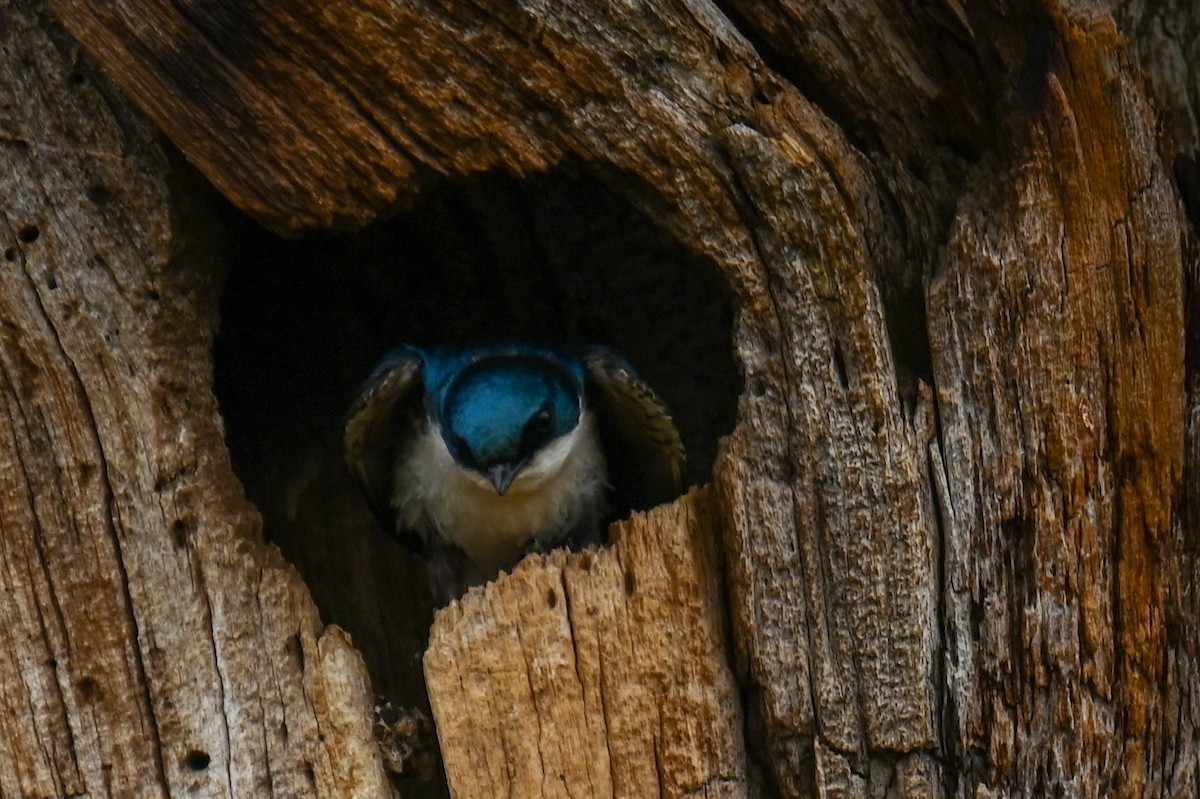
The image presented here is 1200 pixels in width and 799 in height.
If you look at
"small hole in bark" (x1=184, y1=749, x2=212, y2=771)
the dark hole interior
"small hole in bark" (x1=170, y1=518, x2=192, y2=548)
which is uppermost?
the dark hole interior

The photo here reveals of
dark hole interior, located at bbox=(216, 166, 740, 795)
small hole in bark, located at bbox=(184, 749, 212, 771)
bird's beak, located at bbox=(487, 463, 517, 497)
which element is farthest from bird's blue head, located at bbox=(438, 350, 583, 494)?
small hole in bark, located at bbox=(184, 749, 212, 771)

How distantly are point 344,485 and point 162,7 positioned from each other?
1483mm

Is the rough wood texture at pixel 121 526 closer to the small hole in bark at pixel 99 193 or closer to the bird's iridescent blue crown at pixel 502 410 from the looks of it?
the small hole in bark at pixel 99 193

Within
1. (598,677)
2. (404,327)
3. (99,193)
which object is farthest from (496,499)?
(99,193)

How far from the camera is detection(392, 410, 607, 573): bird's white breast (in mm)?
3391

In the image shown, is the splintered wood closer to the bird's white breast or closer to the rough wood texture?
the rough wood texture

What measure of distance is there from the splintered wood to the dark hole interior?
2.55 ft

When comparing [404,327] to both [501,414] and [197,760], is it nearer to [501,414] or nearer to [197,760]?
[501,414]

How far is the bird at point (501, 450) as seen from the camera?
126 inches

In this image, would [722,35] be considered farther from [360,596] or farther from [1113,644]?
[360,596]

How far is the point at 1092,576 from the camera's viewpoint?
2504 millimetres

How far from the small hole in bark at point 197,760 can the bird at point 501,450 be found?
2.90 feet

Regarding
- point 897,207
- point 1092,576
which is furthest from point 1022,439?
point 897,207

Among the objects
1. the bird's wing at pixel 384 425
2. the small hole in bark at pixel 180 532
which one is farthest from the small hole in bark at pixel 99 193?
the bird's wing at pixel 384 425
